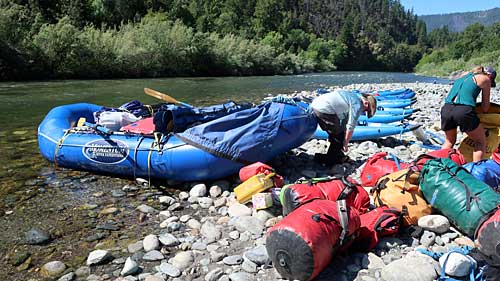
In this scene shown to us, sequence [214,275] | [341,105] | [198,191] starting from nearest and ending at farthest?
[214,275] < [198,191] < [341,105]

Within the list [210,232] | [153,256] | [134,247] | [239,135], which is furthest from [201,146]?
[153,256]

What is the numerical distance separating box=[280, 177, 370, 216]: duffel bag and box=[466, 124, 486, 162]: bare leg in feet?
6.63

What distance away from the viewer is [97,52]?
96.0 feet

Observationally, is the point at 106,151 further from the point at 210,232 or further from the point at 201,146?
the point at 210,232

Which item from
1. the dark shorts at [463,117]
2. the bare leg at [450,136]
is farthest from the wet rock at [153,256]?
the bare leg at [450,136]

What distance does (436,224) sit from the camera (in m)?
3.49

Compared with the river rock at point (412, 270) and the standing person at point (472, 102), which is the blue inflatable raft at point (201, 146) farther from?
the river rock at point (412, 270)

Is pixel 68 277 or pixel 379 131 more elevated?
pixel 379 131

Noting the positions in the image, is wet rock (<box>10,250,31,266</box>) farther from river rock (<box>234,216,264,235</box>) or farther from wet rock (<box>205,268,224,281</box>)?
river rock (<box>234,216,264,235</box>)

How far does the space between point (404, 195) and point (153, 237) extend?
2.47m

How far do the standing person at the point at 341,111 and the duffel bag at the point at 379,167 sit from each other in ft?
2.04

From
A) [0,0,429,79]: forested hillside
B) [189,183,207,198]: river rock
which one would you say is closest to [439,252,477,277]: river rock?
[189,183,207,198]: river rock

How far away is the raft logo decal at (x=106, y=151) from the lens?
17.9 feet

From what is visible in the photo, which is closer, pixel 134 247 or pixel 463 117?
pixel 134 247
